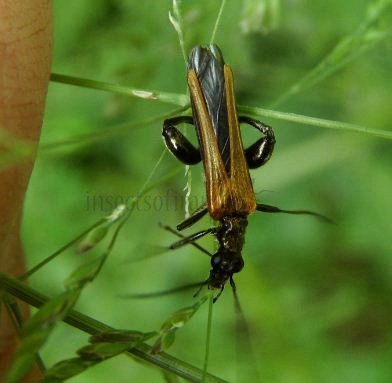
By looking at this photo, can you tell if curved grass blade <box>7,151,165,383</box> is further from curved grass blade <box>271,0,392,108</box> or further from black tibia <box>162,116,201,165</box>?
black tibia <box>162,116,201,165</box>

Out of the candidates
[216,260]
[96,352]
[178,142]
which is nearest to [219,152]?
[178,142]

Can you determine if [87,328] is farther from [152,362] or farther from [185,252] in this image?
[185,252]

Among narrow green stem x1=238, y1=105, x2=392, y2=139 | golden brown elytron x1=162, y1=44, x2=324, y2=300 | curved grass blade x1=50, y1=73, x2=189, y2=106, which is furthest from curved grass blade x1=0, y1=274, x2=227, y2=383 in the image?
golden brown elytron x1=162, y1=44, x2=324, y2=300

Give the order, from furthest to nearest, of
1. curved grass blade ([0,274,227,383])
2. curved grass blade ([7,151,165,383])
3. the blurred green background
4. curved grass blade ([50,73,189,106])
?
1. the blurred green background
2. curved grass blade ([50,73,189,106])
3. curved grass blade ([0,274,227,383])
4. curved grass blade ([7,151,165,383])

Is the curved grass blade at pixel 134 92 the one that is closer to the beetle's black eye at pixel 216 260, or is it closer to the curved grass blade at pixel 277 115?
the curved grass blade at pixel 277 115

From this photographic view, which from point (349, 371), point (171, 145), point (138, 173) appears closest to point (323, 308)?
point (349, 371)

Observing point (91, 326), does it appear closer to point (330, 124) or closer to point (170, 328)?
point (170, 328)
